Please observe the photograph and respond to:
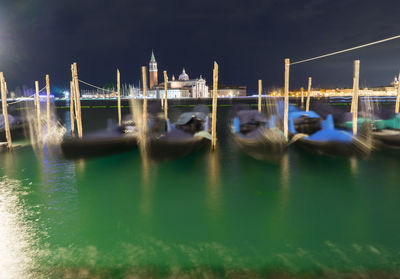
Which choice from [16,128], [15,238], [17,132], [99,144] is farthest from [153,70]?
[15,238]

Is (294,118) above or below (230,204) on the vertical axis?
above

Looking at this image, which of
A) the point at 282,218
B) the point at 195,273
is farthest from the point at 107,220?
the point at 282,218

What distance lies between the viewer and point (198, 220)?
6219mm

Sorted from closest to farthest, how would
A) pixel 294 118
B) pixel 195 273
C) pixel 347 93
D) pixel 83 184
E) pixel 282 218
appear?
pixel 195 273 < pixel 282 218 < pixel 83 184 < pixel 294 118 < pixel 347 93

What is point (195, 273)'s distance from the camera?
4262 mm

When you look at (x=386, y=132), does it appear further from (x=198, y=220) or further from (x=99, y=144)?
(x=99, y=144)

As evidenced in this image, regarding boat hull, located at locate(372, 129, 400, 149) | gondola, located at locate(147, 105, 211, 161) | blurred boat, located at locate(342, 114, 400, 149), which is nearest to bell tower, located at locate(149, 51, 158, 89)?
blurred boat, located at locate(342, 114, 400, 149)

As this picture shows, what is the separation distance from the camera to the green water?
4.48 m

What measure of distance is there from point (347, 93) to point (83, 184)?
187443mm

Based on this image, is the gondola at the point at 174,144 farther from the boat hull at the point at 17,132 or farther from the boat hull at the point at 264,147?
the boat hull at the point at 17,132

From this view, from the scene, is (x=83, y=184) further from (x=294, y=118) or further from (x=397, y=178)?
(x=294, y=118)

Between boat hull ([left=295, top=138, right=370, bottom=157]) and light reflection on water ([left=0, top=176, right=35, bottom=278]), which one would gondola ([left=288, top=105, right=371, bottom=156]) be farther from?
light reflection on water ([left=0, top=176, right=35, bottom=278])

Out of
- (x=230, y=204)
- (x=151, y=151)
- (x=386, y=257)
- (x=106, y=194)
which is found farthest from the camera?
(x=151, y=151)

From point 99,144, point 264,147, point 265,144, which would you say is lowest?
point 264,147
